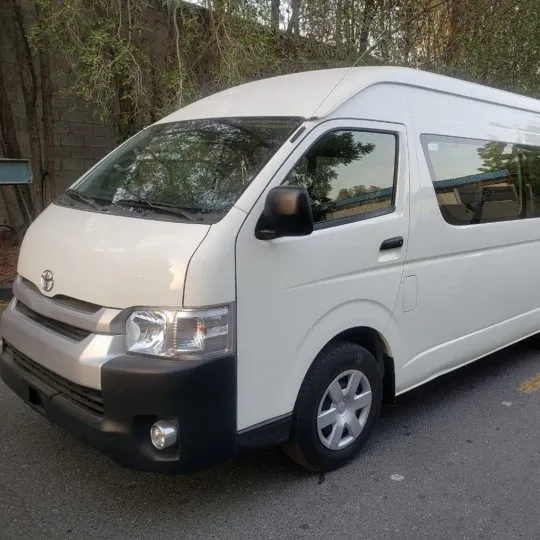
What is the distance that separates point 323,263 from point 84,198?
58.4 inches

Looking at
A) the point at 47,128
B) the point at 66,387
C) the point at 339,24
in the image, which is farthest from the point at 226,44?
the point at 66,387

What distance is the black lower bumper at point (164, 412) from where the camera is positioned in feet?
8.28

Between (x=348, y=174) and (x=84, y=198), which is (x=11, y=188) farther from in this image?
(x=348, y=174)

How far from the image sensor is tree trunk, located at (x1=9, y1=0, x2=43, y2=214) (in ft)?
26.4

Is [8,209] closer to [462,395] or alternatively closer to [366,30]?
[366,30]

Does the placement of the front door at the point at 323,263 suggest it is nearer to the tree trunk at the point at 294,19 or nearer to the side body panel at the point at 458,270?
the side body panel at the point at 458,270

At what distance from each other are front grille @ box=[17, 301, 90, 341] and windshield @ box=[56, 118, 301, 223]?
637 millimetres

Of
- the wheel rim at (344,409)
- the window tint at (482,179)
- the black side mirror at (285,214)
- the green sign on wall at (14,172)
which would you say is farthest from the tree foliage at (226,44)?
the wheel rim at (344,409)

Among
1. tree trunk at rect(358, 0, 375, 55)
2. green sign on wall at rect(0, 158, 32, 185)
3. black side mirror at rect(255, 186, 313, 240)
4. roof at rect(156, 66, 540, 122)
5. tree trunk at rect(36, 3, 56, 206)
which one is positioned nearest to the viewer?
black side mirror at rect(255, 186, 313, 240)

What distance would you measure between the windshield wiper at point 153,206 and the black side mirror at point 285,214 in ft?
1.15

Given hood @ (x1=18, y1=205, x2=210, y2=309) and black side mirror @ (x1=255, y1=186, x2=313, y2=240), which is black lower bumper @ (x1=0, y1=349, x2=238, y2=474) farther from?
black side mirror @ (x1=255, y1=186, x2=313, y2=240)

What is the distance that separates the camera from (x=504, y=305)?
14.6 ft

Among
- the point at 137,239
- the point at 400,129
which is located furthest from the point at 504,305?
the point at 137,239


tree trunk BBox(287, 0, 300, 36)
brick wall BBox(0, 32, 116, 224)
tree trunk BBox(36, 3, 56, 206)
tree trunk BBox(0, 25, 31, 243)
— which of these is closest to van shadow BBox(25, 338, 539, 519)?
tree trunk BBox(0, 25, 31, 243)
